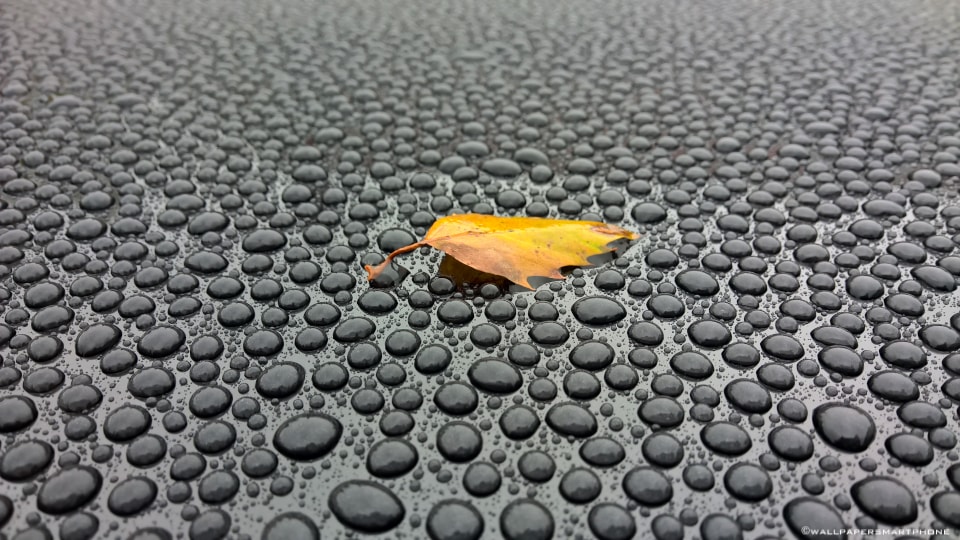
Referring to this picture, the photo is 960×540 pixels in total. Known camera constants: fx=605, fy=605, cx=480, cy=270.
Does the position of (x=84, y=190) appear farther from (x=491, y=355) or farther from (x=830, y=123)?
(x=830, y=123)

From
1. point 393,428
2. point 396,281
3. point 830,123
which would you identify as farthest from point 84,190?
point 830,123

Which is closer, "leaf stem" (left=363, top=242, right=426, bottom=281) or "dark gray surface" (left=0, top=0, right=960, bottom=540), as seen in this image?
"dark gray surface" (left=0, top=0, right=960, bottom=540)

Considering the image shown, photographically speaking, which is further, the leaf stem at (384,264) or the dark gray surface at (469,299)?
Answer: the leaf stem at (384,264)

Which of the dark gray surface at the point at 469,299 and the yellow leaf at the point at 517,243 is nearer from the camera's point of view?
the dark gray surface at the point at 469,299
